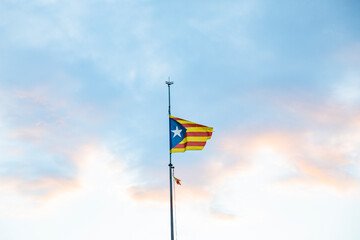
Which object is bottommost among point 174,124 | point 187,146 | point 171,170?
point 171,170

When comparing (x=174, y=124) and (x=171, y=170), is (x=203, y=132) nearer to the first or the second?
(x=174, y=124)

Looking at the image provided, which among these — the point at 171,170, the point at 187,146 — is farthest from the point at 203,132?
the point at 171,170

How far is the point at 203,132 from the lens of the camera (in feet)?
98.2

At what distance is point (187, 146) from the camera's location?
96.6 feet

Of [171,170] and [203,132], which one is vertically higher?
[203,132]

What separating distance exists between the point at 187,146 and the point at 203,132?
202cm

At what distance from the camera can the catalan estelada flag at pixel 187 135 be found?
29234 mm

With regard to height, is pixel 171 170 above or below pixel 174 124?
below

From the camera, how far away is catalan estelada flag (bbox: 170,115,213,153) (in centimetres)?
2923

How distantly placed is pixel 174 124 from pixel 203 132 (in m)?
2.81

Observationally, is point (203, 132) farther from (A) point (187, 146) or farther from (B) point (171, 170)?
(B) point (171, 170)

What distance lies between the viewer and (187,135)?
29.5m

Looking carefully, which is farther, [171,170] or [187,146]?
[187,146]

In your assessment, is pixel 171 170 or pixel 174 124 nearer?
pixel 171 170
